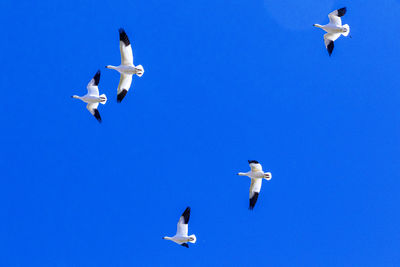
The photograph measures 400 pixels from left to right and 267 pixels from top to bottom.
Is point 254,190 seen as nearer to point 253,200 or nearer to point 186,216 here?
point 253,200

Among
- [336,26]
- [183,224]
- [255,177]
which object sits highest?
[336,26]

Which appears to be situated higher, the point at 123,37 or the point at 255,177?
the point at 123,37

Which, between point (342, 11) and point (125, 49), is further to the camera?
point (125, 49)

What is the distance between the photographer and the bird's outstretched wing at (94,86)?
22.5m

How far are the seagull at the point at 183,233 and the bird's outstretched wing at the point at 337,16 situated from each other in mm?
8713

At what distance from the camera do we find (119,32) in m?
20.8

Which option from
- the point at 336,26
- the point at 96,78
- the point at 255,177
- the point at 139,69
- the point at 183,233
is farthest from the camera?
the point at 96,78

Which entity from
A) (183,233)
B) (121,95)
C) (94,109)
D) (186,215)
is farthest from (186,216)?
(94,109)

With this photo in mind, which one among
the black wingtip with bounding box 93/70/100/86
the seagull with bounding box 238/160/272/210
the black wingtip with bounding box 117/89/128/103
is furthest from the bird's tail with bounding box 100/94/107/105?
the seagull with bounding box 238/160/272/210

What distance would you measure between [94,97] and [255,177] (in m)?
6.81

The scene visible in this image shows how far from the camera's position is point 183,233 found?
22.0 metres

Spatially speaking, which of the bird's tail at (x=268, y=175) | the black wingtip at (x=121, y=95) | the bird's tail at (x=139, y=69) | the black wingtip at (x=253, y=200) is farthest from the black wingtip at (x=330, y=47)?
the black wingtip at (x=121, y=95)

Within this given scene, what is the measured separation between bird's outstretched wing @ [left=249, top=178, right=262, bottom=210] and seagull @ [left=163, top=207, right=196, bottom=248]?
8.38ft

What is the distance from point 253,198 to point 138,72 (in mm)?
6773
